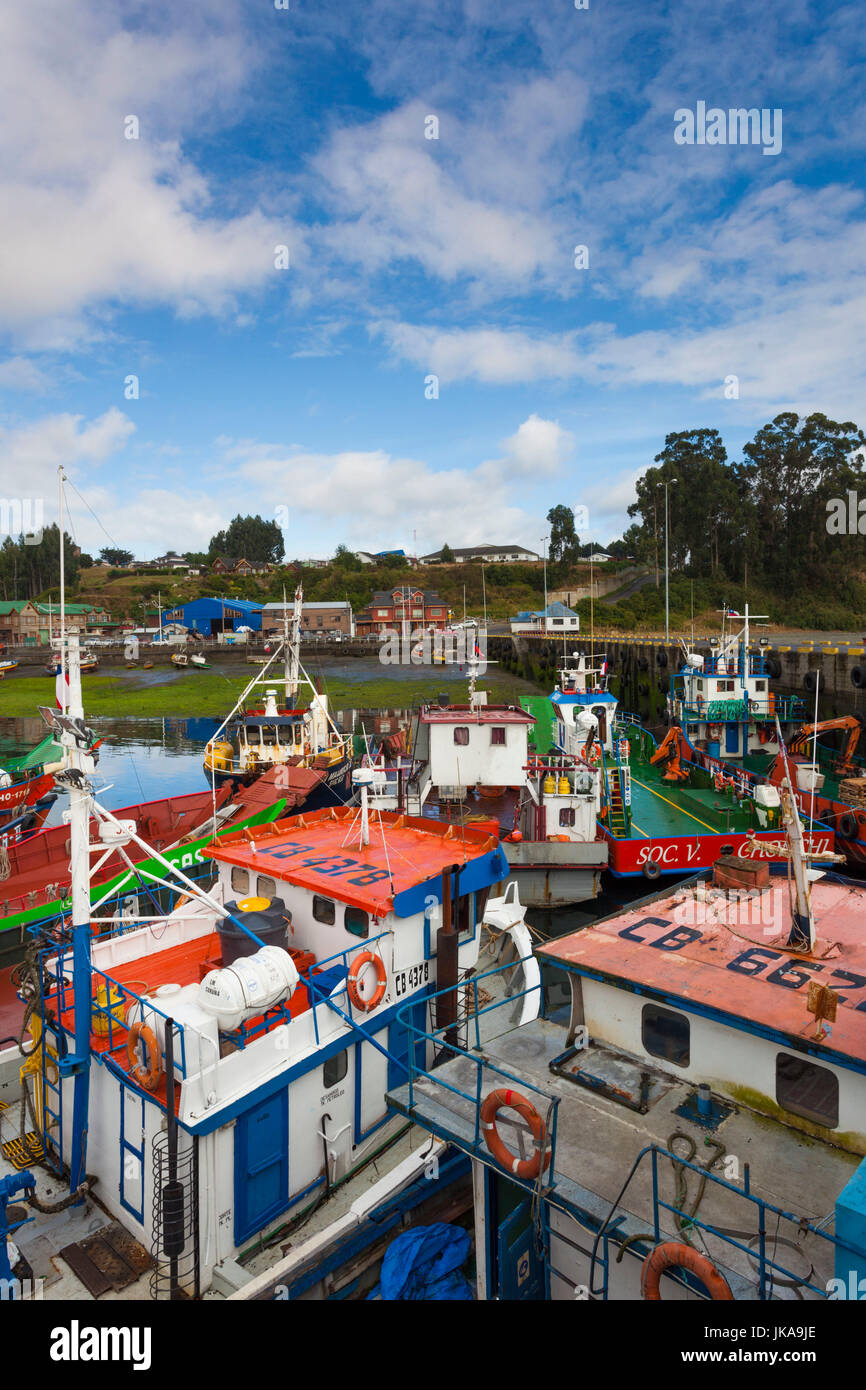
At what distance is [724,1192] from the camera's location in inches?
247

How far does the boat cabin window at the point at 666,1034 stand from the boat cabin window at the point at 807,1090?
0.90m

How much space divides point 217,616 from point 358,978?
115 metres

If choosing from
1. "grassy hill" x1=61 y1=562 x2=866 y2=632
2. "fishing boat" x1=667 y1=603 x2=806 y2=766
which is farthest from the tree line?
"fishing boat" x1=667 y1=603 x2=806 y2=766

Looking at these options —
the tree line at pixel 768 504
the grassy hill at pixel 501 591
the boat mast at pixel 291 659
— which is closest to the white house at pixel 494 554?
the grassy hill at pixel 501 591

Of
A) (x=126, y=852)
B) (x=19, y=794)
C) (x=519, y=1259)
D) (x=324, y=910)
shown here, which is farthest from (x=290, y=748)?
(x=519, y=1259)

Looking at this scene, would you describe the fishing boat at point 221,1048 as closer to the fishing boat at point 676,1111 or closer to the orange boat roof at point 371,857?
the orange boat roof at point 371,857

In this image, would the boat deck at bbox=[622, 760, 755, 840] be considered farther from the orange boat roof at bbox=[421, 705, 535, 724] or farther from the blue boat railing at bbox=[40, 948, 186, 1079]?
the blue boat railing at bbox=[40, 948, 186, 1079]

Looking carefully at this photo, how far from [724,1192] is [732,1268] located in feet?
2.47

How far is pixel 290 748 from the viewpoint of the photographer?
1316 inches

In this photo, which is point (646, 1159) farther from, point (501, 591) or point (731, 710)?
point (501, 591)

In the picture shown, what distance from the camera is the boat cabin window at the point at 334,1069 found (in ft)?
32.2

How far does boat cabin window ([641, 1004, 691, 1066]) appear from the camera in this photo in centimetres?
761

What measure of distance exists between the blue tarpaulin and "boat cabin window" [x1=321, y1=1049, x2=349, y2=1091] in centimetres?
193

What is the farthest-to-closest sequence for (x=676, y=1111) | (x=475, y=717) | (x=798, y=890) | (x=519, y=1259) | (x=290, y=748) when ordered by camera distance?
(x=290, y=748), (x=475, y=717), (x=798, y=890), (x=519, y=1259), (x=676, y=1111)
